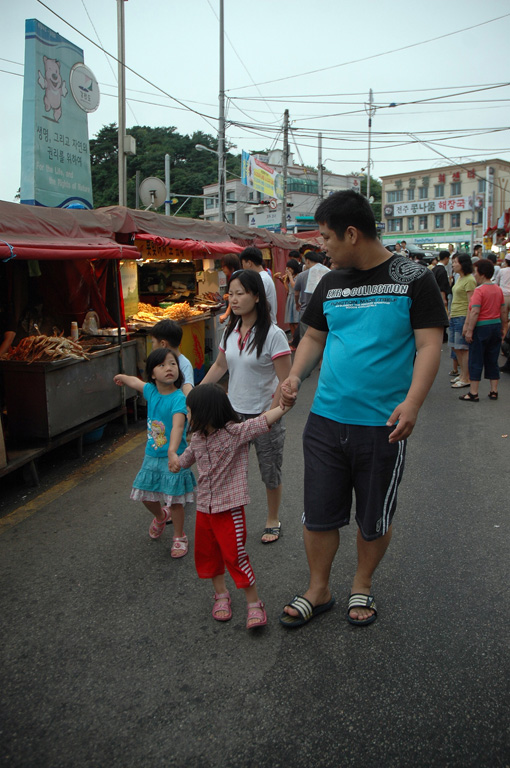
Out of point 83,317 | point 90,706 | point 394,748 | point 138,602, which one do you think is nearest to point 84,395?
point 83,317

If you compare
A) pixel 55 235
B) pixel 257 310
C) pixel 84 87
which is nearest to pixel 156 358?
pixel 257 310

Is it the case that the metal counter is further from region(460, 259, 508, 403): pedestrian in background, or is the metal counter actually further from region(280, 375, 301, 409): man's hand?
region(460, 259, 508, 403): pedestrian in background

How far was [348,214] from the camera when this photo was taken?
249 cm

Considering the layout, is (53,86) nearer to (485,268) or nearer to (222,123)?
(485,268)

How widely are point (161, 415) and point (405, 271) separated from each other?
6.02ft

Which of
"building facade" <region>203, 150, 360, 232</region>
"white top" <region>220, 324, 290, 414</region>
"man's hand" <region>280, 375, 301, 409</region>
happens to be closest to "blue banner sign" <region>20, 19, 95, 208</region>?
"white top" <region>220, 324, 290, 414</region>

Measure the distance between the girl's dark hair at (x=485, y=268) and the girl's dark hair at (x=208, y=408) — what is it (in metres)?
5.77

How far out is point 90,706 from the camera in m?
2.31

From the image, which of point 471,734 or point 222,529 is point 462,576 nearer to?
point 471,734

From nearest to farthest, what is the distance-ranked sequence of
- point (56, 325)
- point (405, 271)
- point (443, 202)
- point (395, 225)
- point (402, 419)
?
point (402, 419), point (405, 271), point (56, 325), point (443, 202), point (395, 225)

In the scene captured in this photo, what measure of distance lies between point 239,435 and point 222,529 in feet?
1.55

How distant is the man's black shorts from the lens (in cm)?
256

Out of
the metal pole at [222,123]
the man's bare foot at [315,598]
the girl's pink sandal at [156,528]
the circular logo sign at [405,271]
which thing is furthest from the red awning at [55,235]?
the metal pole at [222,123]

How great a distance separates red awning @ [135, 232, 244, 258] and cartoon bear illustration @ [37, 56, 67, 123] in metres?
2.55
